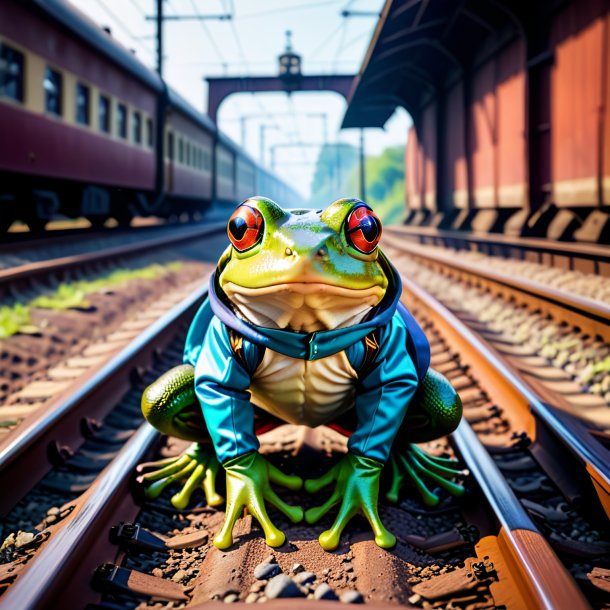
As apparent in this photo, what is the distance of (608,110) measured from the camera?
8.36 metres

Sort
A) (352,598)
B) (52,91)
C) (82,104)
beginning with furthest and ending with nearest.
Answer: (82,104)
(52,91)
(352,598)

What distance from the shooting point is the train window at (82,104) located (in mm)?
10256

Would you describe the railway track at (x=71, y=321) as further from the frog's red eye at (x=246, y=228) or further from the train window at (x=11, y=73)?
the train window at (x=11, y=73)

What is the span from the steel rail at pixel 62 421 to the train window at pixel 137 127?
10.1 m

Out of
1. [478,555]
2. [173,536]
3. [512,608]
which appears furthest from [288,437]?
[512,608]

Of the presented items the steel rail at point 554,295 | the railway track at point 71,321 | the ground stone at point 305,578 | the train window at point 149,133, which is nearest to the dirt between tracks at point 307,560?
the ground stone at point 305,578

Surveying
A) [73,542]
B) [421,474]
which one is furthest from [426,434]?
[73,542]

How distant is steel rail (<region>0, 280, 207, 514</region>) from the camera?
2.40m

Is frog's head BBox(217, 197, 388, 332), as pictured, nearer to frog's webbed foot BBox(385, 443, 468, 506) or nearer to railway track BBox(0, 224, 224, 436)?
frog's webbed foot BBox(385, 443, 468, 506)

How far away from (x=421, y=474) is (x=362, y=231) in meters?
1.02

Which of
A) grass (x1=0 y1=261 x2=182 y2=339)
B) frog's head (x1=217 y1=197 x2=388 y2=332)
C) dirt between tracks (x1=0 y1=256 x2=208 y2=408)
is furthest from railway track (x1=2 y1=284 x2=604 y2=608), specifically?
grass (x1=0 y1=261 x2=182 y2=339)

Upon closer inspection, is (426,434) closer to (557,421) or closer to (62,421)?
(557,421)

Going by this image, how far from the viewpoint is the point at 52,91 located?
368 inches

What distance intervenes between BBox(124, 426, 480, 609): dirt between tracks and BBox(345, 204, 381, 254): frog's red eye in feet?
2.90
